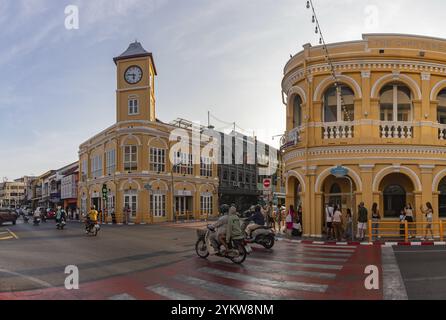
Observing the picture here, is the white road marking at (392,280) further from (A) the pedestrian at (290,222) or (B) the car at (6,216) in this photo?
(B) the car at (6,216)

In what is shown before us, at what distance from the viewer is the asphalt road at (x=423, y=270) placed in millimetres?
7582

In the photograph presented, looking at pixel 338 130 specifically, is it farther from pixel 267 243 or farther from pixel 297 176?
pixel 267 243

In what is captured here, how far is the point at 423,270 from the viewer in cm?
991

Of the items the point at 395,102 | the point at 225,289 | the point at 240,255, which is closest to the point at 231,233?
the point at 240,255

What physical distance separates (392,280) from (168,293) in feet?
16.5

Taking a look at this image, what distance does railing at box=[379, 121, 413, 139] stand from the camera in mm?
18703

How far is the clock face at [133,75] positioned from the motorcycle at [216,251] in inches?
1177

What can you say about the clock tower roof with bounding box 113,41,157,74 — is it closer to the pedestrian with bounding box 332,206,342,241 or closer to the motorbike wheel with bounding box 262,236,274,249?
the pedestrian with bounding box 332,206,342,241

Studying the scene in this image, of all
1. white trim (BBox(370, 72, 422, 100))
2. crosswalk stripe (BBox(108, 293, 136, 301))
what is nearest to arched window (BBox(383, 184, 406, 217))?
white trim (BBox(370, 72, 422, 100))

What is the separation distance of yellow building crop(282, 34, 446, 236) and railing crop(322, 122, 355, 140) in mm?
47

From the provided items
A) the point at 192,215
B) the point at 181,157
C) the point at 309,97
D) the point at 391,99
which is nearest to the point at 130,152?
the point at 181,157
